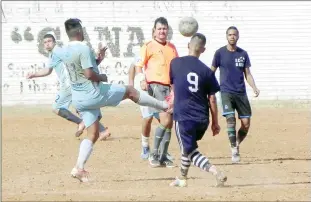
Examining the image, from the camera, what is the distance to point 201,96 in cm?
1049

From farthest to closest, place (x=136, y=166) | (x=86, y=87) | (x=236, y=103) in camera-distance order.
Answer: (x=236, y=103) → (x=136, y=166) → (x=86, y=87)

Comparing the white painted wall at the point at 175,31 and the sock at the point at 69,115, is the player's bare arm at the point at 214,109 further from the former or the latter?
the white painted wall at the point at 175,31

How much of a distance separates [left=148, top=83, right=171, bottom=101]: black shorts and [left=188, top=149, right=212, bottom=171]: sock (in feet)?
7.53

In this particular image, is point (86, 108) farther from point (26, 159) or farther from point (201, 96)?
point (26, 159)

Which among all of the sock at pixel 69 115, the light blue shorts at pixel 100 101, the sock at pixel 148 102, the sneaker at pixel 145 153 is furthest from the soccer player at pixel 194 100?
the sock at pixel 69 115

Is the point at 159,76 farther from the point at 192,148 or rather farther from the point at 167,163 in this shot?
the point at 192,148

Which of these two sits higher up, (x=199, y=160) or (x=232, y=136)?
(x=199, y=160)

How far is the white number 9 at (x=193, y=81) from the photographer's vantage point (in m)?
10.4

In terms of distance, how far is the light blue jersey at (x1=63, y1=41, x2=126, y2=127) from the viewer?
10703 millimetres

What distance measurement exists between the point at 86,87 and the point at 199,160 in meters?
1.71

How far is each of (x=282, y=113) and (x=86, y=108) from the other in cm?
1220

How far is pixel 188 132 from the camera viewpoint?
10.5m

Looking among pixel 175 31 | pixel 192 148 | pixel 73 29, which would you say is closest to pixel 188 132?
pixel 192 148

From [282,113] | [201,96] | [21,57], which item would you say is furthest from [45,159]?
[21,57]
